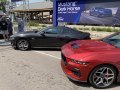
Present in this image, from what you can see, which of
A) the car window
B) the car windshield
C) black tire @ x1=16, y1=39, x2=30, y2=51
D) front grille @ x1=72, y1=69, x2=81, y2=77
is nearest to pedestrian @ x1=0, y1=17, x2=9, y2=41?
black tire @ x1=16, y1=39, x2=30, y2=51

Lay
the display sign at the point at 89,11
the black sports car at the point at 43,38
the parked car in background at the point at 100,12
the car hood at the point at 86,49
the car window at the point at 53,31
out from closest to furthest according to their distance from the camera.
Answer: the car hood at the point at 86,49 → the black sports car at the point at 43,38 → the car window at the point at 53,31 → the display sign at the point at 89,11 → the parked car in background at the point at 100,12

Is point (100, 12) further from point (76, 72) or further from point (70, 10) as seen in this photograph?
point (76, 72)

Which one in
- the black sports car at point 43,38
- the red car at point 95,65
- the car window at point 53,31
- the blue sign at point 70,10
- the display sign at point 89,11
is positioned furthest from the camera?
the blue sign at point 70,10

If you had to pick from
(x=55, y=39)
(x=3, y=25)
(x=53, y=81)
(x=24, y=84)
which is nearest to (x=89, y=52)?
(x=53, y=81)

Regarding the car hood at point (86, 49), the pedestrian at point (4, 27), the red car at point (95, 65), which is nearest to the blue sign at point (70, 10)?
the pedestrian at point (4, 27)

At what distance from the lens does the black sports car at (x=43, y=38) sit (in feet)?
40.9

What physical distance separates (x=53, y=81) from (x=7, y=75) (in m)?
1.43

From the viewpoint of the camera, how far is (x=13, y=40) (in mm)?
12586

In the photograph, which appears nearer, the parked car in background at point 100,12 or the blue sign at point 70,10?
the parked car in background at point 100,12

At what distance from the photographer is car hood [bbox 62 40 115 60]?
649cm

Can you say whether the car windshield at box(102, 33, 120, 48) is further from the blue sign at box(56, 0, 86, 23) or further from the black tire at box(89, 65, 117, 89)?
the blue sign at box(56, 0, 86, 23)

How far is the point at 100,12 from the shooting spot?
20.7 m

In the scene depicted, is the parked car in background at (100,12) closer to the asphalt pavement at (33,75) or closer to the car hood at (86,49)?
the asphalt pavement at (33,75)

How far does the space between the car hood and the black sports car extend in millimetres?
5027
